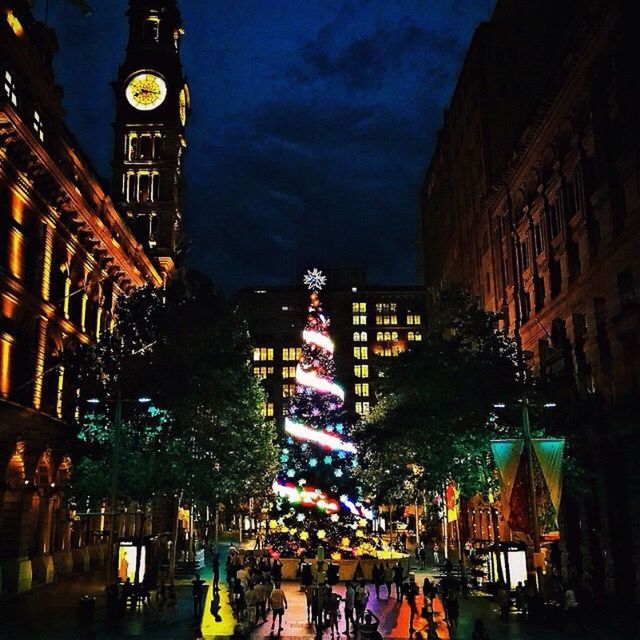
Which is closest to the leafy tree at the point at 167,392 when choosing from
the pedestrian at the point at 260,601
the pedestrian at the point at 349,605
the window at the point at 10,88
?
the pedestrian at the point at 260,601

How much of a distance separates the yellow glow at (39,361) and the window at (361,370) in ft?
371

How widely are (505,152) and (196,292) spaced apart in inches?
1167

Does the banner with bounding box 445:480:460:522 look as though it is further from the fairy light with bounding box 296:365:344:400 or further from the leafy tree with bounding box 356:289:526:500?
the fairy light with bounding box 296:365:344:400

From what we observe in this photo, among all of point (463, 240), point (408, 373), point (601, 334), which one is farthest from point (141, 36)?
point (601, 334)

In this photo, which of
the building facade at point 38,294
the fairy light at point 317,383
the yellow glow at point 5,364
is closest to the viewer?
the building facade at point 38,294

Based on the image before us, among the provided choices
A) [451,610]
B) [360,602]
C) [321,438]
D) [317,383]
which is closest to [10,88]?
[360,602]

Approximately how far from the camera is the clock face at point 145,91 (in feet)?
277

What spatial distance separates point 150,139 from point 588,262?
5953 cm

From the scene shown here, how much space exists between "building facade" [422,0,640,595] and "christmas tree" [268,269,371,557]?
1905 centimetres

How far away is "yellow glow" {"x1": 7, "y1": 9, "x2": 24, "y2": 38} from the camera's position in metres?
38.2

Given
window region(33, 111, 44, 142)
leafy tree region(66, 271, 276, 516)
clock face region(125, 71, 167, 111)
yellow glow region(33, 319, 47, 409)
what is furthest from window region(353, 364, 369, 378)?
window region(33, 111, 44, 142)

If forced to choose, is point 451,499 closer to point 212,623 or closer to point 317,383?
point 317,383

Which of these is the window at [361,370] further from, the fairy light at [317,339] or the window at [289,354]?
the fairy light at [317,339]

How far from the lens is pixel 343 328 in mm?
157750
